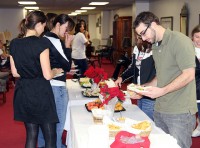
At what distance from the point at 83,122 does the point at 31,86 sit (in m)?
0.43

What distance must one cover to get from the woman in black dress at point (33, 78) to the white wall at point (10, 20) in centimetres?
999

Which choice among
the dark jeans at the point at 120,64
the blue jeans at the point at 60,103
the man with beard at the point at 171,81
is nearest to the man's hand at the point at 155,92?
the man with beard at the point at 171,81

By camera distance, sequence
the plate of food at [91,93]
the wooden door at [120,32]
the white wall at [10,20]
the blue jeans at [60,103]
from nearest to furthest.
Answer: the blue jeans at [60,103]
the plate of food at [91,93]
the wooden door at [120,32]
the white wall at [10,20]

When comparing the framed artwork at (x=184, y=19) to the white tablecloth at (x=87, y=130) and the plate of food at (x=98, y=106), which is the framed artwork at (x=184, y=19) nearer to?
the white tablecloth at (x=87, y=130)

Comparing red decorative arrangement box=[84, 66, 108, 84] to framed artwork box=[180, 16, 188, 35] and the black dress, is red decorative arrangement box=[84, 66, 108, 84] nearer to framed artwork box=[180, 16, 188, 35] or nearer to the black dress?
the black dress

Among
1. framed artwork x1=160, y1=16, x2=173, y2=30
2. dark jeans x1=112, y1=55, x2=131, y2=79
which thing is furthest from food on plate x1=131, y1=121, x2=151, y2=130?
framed artwork x1=160, y1=16, x2=173, y2=30

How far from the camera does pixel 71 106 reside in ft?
8.74

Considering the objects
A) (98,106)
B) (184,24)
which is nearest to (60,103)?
(98,106)

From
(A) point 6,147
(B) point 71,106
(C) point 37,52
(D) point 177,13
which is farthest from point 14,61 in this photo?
(D) point 177,13

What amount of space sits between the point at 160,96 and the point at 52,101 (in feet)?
2.51

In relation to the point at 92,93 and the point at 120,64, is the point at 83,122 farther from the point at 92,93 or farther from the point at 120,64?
the point at 120,64

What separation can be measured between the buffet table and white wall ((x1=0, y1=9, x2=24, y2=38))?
358 inches

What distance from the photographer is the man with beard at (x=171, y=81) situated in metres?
1.89

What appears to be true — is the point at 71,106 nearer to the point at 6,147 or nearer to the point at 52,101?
the point at 52,101
